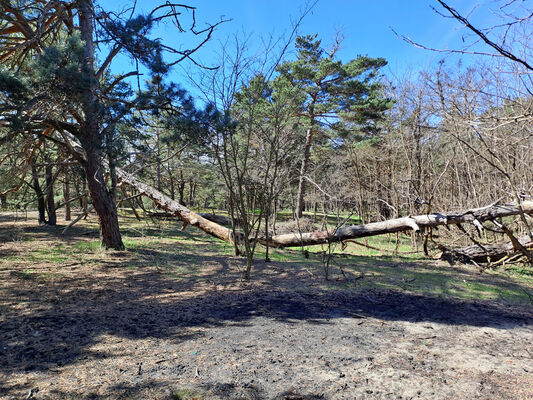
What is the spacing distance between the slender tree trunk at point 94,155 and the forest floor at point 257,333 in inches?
41.2

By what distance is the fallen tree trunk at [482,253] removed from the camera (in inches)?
273

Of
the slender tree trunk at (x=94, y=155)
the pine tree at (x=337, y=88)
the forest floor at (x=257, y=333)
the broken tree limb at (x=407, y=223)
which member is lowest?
the forest floor at (x=257, y=333)

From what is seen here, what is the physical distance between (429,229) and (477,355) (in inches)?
215

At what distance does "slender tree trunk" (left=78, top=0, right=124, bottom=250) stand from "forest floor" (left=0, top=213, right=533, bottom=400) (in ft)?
3.43

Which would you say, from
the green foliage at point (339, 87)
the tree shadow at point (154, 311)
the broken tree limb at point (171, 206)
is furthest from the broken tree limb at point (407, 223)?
the green foliage at point (339, 87)

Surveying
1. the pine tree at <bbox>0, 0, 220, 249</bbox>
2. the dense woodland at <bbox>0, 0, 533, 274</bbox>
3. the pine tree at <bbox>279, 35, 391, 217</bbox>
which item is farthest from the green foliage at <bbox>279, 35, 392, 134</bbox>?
the pine tree at <bbox>0, 0, 220, 249</bbox>

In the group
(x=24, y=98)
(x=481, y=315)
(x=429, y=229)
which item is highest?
(x=24, y=98)

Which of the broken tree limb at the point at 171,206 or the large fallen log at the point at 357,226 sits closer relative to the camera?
the large fallen log at the point at 357,226

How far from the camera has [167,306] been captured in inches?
157

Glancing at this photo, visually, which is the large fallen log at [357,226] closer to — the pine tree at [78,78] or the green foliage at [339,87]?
the pine tree at [78,78]

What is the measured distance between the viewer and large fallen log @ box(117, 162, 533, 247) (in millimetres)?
6508

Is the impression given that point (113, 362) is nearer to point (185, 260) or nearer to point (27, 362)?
point (27, 362)

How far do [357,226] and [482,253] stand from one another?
108 inches

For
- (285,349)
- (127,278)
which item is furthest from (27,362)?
(127,278)
